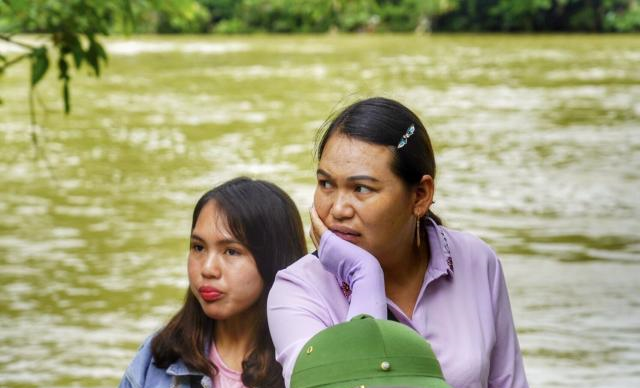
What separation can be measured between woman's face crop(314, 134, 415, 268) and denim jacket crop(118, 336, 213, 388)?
0.62 meters

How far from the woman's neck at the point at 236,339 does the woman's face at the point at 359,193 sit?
1.99 feet

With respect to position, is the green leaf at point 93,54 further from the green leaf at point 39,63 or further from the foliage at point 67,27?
the green leaf at point 39,63

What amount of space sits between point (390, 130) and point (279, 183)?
11154mm

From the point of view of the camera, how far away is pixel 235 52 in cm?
4238

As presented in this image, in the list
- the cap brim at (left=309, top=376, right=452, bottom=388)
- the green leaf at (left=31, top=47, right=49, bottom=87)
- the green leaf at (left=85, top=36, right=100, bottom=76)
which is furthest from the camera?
the green leaf at (left=85, top=36, right=100, bottom=76)

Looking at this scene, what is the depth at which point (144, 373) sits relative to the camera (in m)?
2.94

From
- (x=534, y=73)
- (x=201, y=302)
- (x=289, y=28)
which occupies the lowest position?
(x=289, y=28)

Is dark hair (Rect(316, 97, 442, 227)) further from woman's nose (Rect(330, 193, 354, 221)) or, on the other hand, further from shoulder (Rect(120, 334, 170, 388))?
shoulder (Rect(120, 334, 170, 388))

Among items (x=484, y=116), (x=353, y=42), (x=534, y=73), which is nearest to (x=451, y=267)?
(x=484, y=116)

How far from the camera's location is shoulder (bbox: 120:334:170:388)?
2928 mm

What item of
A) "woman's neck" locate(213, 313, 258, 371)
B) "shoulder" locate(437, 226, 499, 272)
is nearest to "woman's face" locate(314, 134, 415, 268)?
"shoulder" locate(437, 226, 499, 272)

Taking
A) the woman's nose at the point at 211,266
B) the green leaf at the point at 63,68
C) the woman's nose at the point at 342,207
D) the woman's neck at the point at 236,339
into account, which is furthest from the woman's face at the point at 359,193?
the green leaf at the point at 63,68

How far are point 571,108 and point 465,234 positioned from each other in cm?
1956

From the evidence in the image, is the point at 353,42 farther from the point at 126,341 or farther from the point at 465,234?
the point at 465,234
